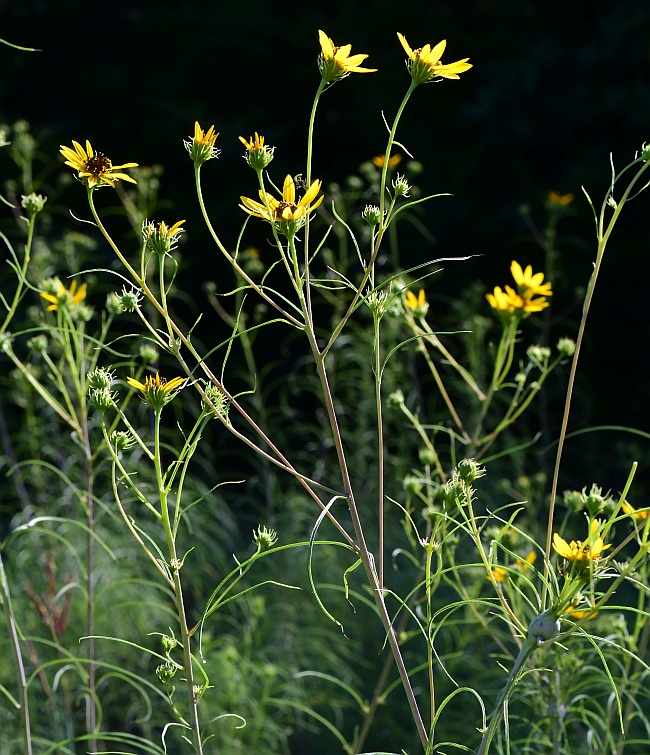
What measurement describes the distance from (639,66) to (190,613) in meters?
2.57

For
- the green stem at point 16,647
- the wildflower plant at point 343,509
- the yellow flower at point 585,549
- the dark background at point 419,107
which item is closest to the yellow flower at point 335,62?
the wildflower plant at point 343,509

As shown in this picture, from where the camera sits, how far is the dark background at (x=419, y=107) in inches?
150

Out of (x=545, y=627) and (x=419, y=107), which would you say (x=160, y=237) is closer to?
(x=545, y=627)

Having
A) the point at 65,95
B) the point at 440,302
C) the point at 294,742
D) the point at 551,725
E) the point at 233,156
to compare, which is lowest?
the point at 294,742

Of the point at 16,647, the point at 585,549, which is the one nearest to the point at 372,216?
the point at 585,549

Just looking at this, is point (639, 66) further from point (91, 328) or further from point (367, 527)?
point (91, 328)

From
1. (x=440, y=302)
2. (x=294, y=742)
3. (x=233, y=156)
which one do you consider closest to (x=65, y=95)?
(x=233, y=156)

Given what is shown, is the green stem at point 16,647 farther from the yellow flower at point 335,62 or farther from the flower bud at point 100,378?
the yellow flower at point 335,62

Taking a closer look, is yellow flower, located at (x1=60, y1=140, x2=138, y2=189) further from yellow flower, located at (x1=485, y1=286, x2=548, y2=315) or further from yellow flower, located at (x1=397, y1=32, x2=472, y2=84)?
yellow flower, located at (x1=485, y1=286, x2=548, y2=315)

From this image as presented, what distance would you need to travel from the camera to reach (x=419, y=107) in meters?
4.20

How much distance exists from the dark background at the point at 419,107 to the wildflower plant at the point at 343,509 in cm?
23

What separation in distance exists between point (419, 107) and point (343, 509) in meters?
1.91

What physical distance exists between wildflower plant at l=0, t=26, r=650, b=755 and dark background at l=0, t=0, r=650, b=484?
228 millimetres

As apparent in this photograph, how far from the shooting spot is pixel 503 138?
13.1 ft
